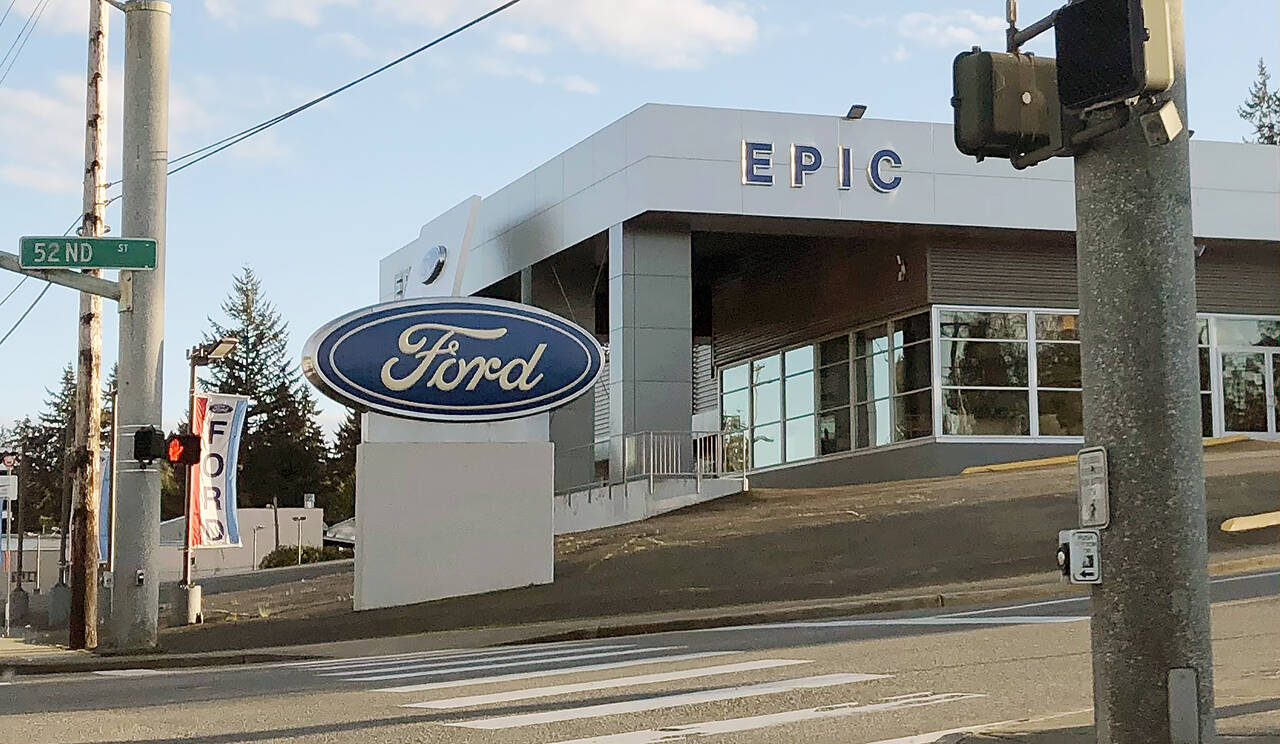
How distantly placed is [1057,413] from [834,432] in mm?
5595

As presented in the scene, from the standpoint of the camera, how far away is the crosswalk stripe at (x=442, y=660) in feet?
47.9

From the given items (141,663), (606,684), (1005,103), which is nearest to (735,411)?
(141,663)

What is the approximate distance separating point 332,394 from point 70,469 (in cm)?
445

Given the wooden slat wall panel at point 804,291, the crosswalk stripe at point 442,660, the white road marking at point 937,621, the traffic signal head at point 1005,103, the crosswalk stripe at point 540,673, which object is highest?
the wooden slat wall panel at point 804,291

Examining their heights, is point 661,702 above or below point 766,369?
below

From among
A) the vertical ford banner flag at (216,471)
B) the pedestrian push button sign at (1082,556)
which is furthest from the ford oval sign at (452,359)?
the pedestrian push button sign at (1082,556)

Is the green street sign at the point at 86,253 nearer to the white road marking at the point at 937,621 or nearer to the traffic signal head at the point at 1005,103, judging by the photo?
the white road marking at the point at 937,621

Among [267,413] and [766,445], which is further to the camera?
[267,413]

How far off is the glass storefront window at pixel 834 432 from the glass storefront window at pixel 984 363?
3.85 meters

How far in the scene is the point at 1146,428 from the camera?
6.76m

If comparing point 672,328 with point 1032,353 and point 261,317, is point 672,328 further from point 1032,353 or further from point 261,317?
point 261,317

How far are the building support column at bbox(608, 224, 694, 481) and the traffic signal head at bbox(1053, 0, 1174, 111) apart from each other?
25.0 meters

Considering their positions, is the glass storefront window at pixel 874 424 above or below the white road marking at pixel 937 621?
above

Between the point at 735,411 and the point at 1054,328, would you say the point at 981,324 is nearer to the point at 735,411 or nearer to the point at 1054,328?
the point at 1054,328
